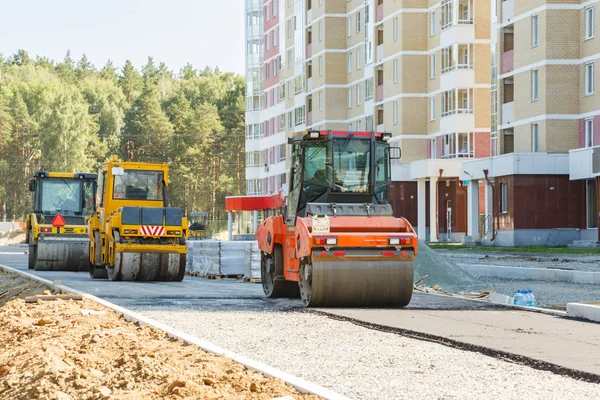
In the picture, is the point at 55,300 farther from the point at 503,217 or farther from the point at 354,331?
the point at 503,217

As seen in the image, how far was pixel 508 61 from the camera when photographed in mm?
59312

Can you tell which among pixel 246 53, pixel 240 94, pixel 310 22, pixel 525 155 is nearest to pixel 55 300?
pixel 525 155

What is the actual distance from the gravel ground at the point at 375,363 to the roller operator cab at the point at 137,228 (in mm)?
12504

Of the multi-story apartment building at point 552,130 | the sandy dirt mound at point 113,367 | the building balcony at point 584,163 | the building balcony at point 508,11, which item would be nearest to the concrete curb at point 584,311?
the sandy dirt mound at point 113,367

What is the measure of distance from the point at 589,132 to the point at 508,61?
23.6 ft

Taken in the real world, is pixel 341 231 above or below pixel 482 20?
below

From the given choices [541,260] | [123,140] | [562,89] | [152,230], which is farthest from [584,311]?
[123,140]

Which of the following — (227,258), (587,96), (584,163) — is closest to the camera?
(227,258)

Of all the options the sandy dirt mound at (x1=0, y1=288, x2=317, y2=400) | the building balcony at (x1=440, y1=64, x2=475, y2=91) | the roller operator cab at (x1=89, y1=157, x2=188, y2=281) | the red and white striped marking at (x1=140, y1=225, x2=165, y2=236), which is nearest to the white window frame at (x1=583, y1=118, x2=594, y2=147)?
the building balcony at (x1=440, y1=64, x2=475, y2=91)

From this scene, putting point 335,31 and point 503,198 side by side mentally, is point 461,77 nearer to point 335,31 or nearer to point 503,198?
point 503,198

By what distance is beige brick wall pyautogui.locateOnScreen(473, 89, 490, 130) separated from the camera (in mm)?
67688

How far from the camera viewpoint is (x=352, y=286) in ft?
62.2

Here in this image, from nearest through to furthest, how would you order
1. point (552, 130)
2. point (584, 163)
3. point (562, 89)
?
point (584, 163), point (562, 89), point (552, 130)

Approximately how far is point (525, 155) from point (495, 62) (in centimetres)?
784
